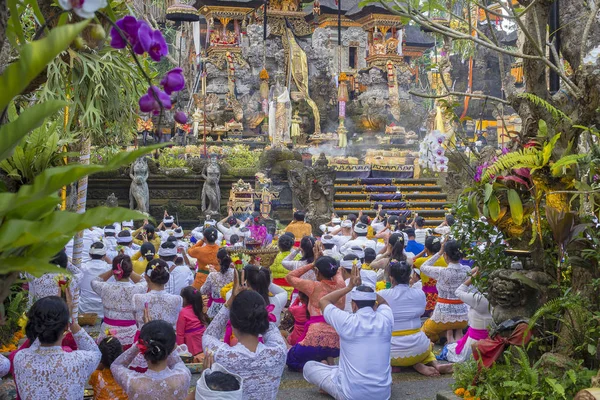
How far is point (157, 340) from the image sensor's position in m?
4.42

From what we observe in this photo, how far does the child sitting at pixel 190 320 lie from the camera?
7656 mm

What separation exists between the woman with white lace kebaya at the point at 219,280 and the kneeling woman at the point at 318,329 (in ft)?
3.38

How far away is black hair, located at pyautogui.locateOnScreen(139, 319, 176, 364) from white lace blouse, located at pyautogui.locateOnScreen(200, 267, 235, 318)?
3649mm

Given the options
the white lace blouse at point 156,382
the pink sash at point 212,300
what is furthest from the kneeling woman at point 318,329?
the white lace blouse at point 156,382

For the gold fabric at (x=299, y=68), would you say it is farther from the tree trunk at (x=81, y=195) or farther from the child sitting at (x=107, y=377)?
the child sitting at (x=107, y=377)

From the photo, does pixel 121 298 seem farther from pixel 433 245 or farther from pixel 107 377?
pixel 433 245

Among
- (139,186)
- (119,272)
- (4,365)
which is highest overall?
(119,272)

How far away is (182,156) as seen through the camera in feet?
79.2

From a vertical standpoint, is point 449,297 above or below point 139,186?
below

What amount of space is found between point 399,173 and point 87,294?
50.8ft

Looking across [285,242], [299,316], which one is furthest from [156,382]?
[285,242]

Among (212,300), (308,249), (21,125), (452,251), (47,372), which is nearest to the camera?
(21,125)

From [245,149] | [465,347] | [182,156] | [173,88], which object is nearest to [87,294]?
[465,347]

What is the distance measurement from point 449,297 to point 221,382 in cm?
462
